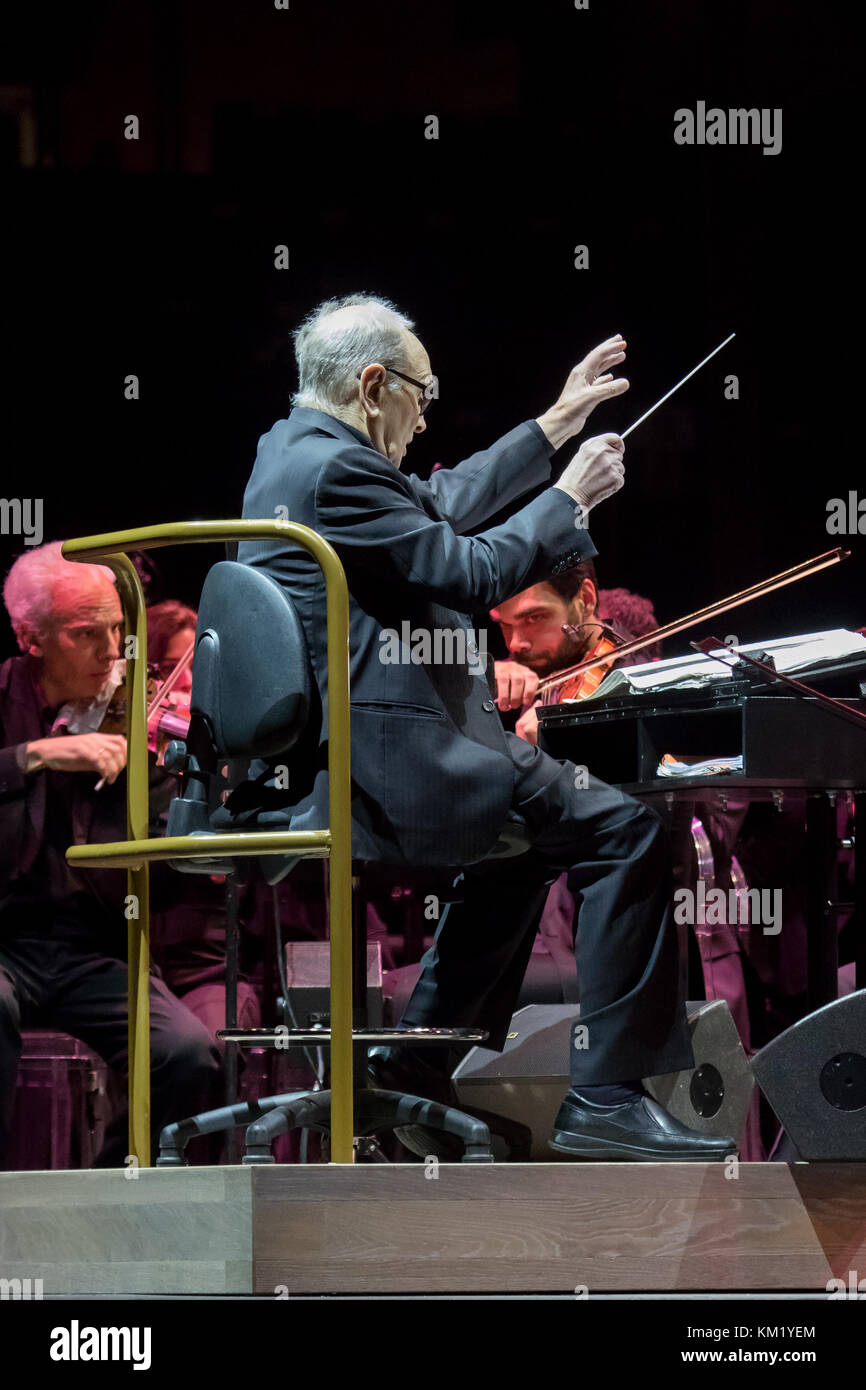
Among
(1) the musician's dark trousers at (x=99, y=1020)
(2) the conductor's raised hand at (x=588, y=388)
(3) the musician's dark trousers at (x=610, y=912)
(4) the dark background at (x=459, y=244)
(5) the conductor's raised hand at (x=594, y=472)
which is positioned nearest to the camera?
(3) the musician's dark trousers at (x=610, y=912)

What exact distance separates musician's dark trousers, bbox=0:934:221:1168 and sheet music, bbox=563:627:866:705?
145 centimetres

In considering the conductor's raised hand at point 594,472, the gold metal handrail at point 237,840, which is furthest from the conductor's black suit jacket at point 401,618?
the gold metal handrail at point 237,840

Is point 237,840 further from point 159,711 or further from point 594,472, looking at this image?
point 159,711

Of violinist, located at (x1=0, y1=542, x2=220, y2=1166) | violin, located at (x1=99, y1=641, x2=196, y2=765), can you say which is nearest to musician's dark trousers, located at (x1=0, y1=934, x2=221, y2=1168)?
violinist, located at (x1=0, y1=542, x2=220, y2=1166)

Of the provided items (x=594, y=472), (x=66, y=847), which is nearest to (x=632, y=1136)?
(x=594, y=472)

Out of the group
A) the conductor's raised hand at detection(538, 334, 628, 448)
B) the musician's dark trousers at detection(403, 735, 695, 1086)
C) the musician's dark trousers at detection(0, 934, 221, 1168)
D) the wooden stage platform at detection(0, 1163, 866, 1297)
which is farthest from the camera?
the musician's dark trousers at detection(0, 934, 221, 1168)

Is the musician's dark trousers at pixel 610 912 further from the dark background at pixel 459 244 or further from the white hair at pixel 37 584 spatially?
the dark background at pixel 459 244

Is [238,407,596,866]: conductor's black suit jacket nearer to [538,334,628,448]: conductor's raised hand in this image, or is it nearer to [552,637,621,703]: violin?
[538,334,628,448]: conductor's raised hand

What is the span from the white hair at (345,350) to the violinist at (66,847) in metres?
1.51

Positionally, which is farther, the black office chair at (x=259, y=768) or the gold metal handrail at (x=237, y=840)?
the black office chair at (x=259, y=768)

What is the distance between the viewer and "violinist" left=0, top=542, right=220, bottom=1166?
4336 mm

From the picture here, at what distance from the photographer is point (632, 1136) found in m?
2.93

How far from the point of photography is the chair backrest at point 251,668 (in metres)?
2.96
